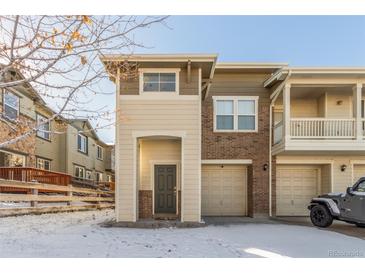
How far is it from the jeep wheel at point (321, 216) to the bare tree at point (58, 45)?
25.1 ft

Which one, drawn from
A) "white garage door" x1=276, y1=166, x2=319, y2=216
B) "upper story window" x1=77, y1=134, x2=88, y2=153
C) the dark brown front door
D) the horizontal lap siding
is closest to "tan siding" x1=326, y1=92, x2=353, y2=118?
"white garage door" x1=276, y1=166, x2=319, y2=216

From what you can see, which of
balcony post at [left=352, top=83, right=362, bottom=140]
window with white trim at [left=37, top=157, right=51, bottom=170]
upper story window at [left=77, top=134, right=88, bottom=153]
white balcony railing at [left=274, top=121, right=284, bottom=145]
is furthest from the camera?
upper story window at [left=77, top=134, right=88, bottom=153]

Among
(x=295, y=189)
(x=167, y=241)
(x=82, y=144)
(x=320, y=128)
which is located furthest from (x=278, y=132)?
(x=82, y=144)

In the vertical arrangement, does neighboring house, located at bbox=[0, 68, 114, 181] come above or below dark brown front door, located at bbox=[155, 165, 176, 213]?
above

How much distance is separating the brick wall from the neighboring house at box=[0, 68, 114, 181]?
15.1ft

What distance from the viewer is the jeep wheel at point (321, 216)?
9273 mm

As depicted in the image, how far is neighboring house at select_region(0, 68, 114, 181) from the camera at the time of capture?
1287cm

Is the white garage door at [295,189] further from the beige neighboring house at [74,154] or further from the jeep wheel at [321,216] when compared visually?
the beige neighboring house at [74,154]

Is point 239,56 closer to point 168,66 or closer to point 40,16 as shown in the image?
point 168,66

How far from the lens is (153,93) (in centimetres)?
972

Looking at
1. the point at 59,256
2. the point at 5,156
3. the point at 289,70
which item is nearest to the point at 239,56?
the point at 289,70

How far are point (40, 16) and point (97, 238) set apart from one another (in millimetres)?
4978

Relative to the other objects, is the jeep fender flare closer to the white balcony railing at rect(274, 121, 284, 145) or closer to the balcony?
the balcony

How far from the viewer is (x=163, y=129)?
9664 mm
